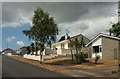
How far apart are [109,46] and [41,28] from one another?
14598 millimetres

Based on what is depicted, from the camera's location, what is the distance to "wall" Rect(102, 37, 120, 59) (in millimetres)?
22484

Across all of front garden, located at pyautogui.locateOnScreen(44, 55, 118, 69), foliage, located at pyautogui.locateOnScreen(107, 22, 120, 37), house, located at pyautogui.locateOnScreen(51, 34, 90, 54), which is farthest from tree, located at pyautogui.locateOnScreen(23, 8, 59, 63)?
foliage, located at pyautogui.locateOnScreen(107, 22, 120, 37)

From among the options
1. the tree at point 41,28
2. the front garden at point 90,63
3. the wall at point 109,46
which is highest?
the tree at point 41,28

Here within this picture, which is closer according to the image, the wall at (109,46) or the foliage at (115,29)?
the wall at (109,46)

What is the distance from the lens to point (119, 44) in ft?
72.0

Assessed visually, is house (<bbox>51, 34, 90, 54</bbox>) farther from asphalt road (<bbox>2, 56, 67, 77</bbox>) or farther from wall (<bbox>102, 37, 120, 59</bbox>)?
asphalt road (<bbox>2, 56, 67, 77</bbox>)

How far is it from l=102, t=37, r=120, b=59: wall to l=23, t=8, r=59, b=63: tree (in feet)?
35.4

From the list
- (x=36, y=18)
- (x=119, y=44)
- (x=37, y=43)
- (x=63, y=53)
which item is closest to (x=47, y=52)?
(x=63, y=53)

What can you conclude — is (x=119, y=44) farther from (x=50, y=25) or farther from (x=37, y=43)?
(x=37, y=43)

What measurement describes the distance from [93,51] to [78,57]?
8032mm

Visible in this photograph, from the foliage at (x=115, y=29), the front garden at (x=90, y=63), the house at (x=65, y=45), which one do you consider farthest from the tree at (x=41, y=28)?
the foliage at (x=115, y=29)

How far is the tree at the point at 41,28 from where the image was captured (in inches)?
910

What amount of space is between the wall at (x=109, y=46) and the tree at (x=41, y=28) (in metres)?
10.8

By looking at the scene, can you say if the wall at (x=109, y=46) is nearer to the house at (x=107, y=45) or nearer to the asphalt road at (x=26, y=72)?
the house at (x=107, y=45)
